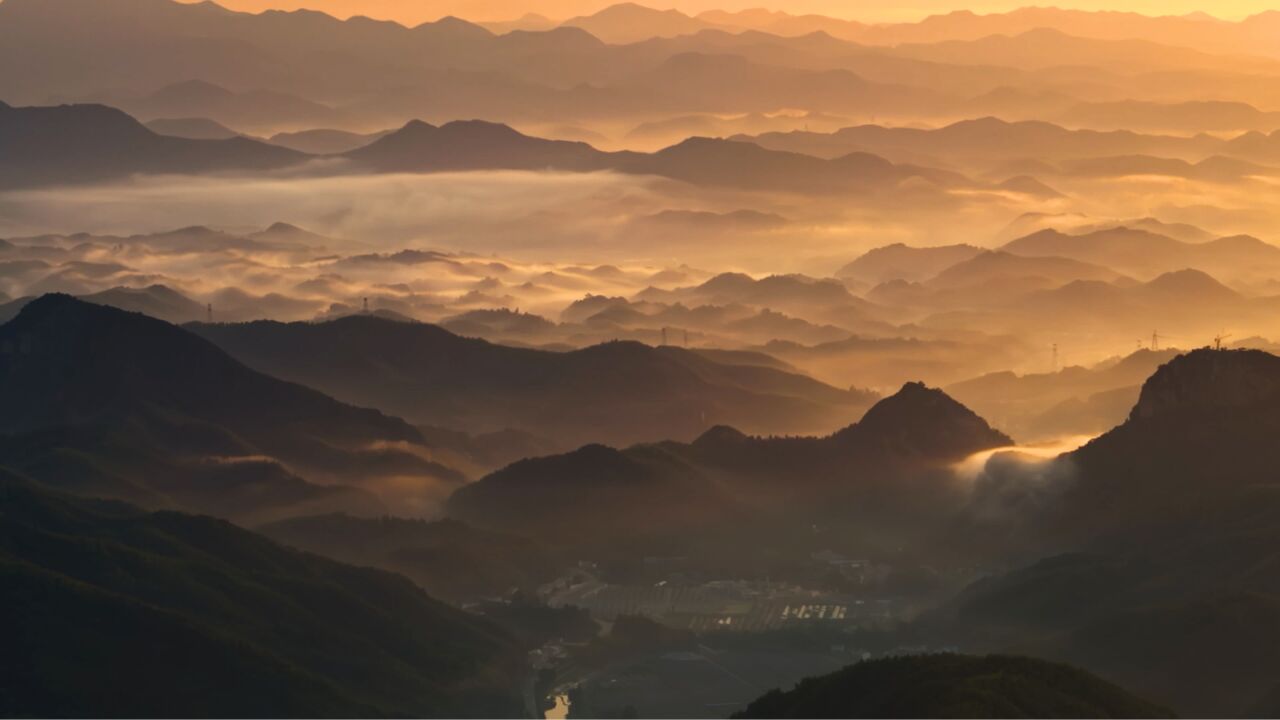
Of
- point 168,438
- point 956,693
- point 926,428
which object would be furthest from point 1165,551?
point 168,438

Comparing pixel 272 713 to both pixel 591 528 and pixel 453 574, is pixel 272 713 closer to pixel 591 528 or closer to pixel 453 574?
pixel 453 574

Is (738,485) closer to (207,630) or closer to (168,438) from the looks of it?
(168,438)

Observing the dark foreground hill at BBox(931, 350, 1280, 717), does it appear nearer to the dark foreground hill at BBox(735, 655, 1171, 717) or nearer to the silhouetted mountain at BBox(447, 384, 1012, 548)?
the silhouetted mountain at BBox(447, 384, 1012, 548)

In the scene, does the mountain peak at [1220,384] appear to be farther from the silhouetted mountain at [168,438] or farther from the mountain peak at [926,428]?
the silhouetted mountain at [168,438]

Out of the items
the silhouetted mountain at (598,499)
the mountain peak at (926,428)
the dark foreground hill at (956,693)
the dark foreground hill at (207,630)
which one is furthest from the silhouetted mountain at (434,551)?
the dark foreground hill at (956,693)

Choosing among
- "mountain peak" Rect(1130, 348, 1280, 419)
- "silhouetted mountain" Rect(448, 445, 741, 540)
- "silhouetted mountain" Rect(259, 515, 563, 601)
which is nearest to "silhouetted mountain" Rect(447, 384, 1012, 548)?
"silhouetted mountain" Rect(448, 445, 741, 540)

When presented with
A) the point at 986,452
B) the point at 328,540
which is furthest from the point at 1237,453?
the point at 328,540
